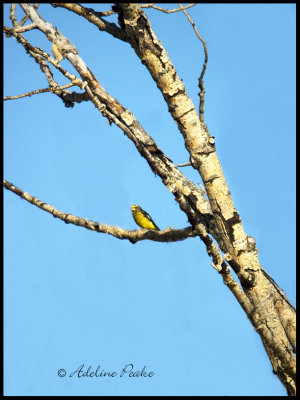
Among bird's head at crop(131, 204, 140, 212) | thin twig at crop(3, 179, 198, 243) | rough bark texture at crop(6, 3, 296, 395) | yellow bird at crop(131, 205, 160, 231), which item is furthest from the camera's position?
bird's head at crop(131, 204, 140, 212)

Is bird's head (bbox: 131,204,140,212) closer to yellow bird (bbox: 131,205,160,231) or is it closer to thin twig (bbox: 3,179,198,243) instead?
yellow bird (bbox: 131,205,160,231)

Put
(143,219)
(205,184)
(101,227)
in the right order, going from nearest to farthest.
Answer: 1. (205,184)
2. (101,227)
3. (143,219)

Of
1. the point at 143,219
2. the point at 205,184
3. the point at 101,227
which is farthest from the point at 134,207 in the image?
the point at 205,184

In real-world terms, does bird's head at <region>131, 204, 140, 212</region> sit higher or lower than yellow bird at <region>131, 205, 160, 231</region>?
higher

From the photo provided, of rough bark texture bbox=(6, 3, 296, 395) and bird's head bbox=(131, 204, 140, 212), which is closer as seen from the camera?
rough bark texture bbox=(6, 3, 296, 395)

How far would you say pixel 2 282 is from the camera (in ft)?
15.9

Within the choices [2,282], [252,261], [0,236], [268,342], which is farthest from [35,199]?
[268,342]

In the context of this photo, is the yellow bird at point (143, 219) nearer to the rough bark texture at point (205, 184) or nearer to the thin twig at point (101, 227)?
→ the rough bark texture at point (205, 184)

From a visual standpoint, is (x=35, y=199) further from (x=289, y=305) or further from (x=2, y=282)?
(x=289, y=305)

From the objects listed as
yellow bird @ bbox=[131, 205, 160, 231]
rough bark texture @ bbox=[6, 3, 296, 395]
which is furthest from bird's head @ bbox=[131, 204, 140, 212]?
rough bark texture @ bbox=[6, 3, 296, 395]

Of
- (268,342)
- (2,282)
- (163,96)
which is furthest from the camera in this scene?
(2,282)

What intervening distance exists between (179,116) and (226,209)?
95 cm

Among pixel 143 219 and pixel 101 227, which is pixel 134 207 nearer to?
pixel 143 219

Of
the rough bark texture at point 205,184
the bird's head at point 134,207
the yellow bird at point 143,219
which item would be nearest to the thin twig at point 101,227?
the rough bark texture at point 205,184
